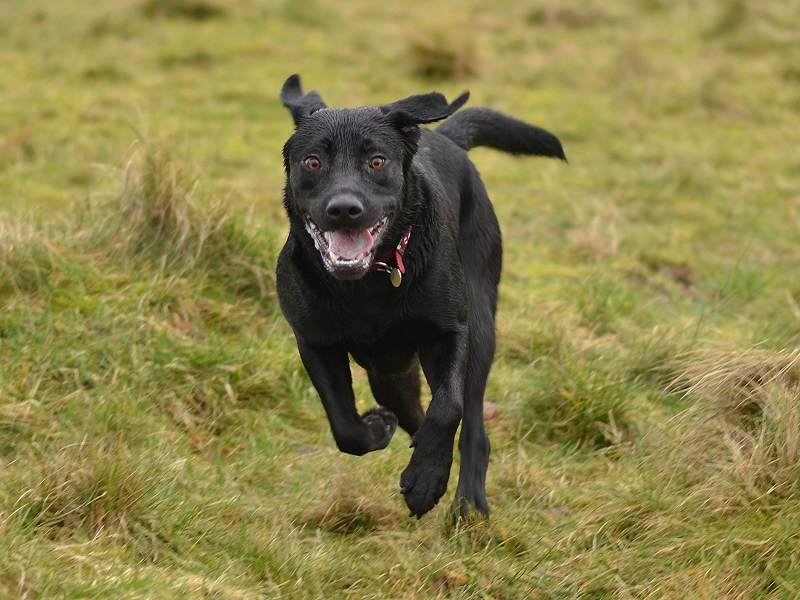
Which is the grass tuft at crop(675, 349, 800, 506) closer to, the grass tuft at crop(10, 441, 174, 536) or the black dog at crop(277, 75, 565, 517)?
the black dog at crop(277, 75, 565, 517)

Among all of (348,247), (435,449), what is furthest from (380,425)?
(348,247)

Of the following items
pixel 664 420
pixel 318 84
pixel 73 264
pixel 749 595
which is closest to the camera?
pixel 749 595

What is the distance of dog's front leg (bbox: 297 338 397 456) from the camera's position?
4.50 m

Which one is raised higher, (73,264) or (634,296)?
(73,264)

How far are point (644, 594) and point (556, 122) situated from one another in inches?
263

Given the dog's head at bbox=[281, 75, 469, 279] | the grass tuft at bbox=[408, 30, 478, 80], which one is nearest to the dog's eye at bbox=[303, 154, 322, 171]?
the dog's head at bbox=[281, 75, 469, 279]

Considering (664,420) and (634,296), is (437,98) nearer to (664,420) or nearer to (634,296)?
(664,420)

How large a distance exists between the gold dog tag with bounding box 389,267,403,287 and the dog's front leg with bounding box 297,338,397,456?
358 mm

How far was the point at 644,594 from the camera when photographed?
3908mm

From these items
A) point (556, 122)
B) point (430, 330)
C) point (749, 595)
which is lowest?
point (556, 122)

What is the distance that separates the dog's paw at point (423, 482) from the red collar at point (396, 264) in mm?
594

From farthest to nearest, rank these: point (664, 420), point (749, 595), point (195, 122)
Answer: point (195, 122)
point (664, 420)
point (749, 595)

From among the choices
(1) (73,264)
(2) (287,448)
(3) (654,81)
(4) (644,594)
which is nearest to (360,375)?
(2) (287,448)

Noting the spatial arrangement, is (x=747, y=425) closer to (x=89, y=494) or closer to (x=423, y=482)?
(x=423, y=482)
